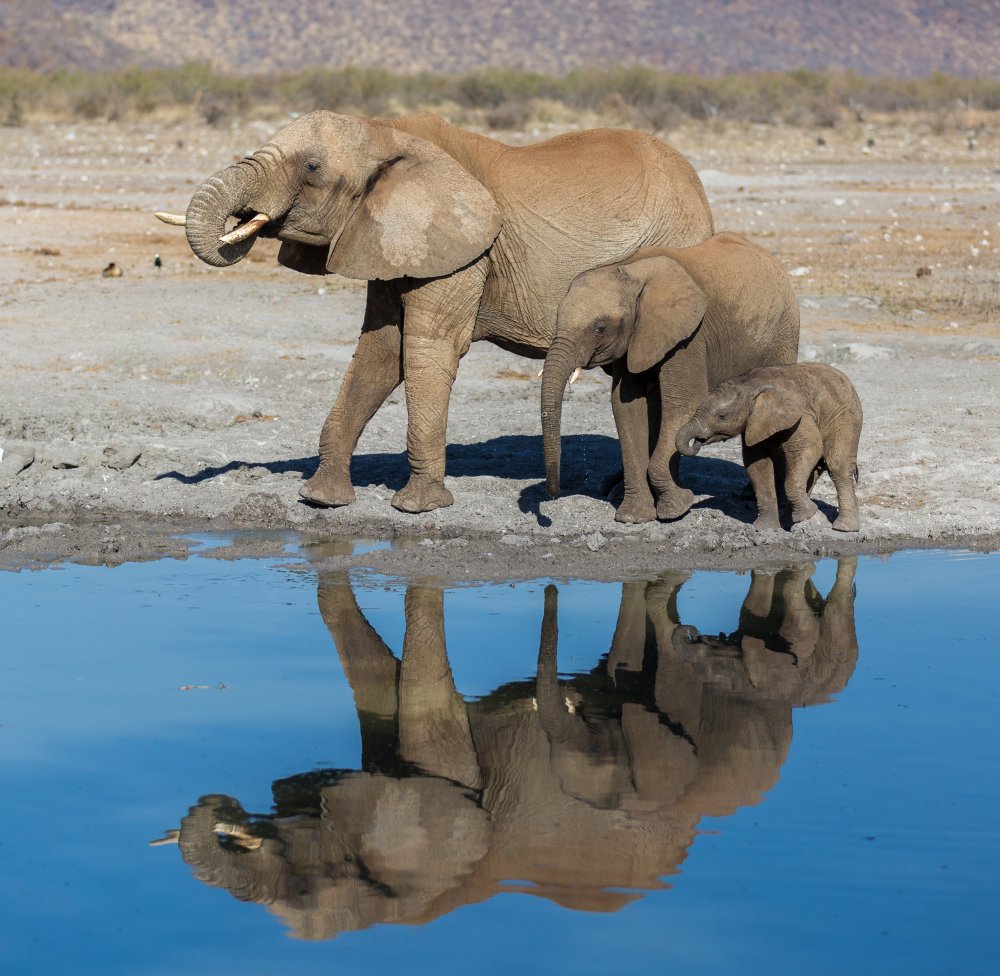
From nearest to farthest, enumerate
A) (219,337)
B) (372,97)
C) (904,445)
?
(904,445) → (219,337) → (372,97)

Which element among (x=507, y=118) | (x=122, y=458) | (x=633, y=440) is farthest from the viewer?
(x=507, y=118)

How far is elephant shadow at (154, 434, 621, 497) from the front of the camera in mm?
10391

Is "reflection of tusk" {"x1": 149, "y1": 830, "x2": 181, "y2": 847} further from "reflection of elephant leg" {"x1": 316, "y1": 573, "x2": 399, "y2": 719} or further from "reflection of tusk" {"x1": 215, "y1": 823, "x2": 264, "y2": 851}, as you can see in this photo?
"reflection of elephant leg" {"x1": 316, "y1": 573, "x2": 399, "y2": 719}

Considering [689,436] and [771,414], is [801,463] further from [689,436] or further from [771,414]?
[689,436]

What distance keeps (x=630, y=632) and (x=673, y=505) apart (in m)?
1.91

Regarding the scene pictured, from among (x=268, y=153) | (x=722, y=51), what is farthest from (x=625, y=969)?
(x=722, y=51)

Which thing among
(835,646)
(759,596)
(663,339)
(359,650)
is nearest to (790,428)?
(663,339)

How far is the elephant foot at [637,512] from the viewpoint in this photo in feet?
30.6

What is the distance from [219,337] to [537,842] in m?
10.4

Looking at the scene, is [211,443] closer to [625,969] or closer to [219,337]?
[219,337]

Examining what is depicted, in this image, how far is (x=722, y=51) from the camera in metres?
89.0

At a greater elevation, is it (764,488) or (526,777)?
(526,777)

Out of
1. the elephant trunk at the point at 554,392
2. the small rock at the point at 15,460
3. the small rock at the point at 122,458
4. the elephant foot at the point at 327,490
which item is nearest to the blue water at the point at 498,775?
the elephant trunk at the point at 554,392

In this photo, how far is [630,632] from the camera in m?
7.48
